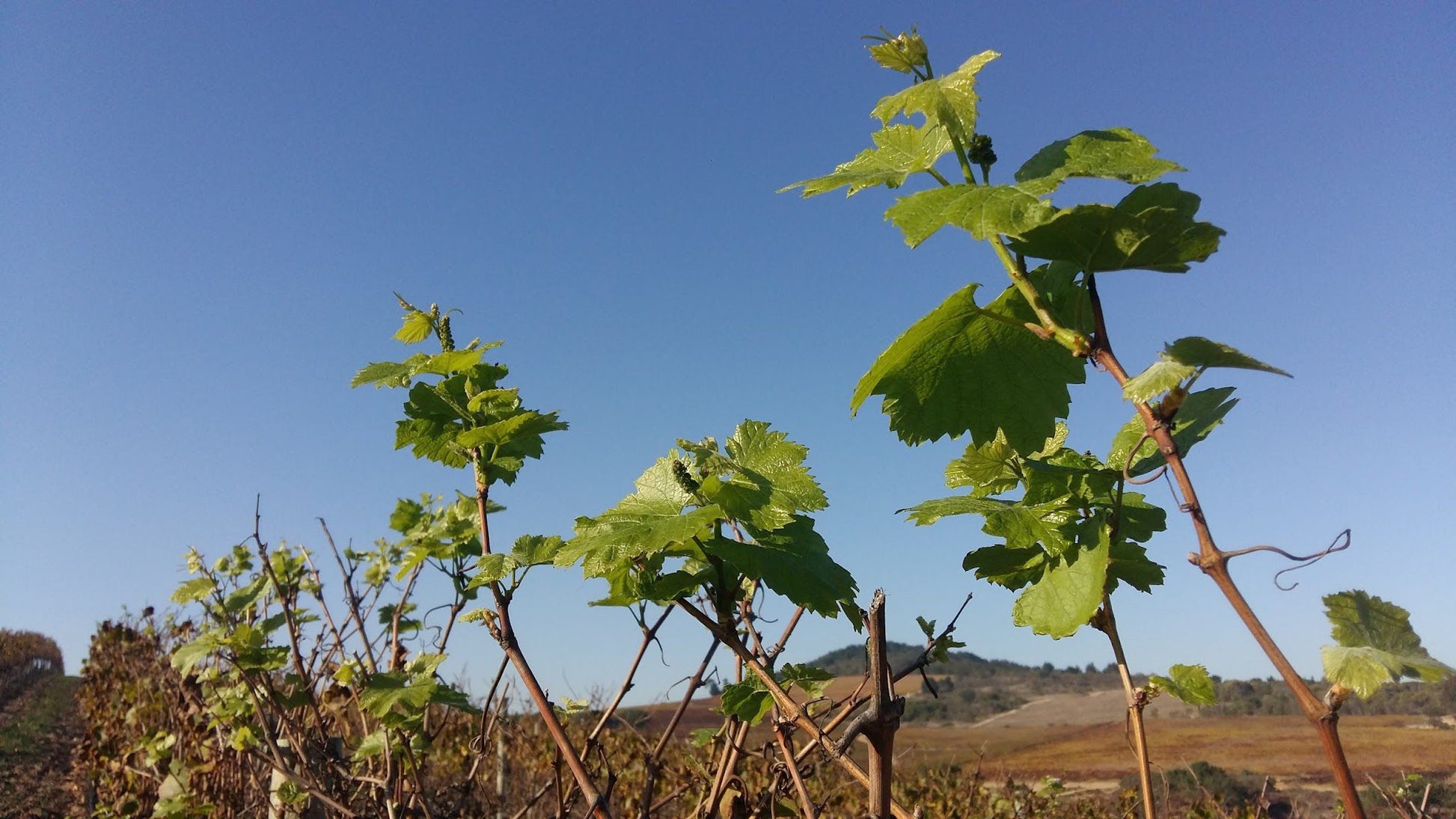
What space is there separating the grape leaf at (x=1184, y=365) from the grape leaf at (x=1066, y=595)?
0.22 meters

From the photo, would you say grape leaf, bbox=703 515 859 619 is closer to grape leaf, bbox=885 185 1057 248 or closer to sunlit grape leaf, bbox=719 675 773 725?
sunlit grape leaf, bbox=719 675 773 725

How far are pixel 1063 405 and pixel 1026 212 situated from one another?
30 cm

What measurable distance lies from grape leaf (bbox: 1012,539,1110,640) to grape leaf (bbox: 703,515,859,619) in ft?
0.72

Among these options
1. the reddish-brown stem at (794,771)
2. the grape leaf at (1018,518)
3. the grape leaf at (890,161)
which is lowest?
the reddish-brown stem at (794,771)

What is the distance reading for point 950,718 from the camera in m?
15.2

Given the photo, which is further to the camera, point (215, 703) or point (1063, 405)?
point (215, 703)

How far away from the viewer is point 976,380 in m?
1.01

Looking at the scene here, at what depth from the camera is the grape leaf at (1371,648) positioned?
629mm

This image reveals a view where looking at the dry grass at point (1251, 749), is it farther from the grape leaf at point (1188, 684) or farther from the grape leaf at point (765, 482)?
the grape leaf at point (765, 482)

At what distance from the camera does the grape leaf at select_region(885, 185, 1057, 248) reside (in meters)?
0.79

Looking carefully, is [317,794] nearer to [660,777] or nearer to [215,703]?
[215,703]

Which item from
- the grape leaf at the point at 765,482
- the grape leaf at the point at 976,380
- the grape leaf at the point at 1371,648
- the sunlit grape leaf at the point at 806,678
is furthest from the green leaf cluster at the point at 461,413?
the grape leaf at the point at 1371,648

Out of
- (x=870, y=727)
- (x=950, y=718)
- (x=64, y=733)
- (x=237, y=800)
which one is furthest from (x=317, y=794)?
(x=950, y=718)

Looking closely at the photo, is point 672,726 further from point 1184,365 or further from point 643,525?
point 1184,365
